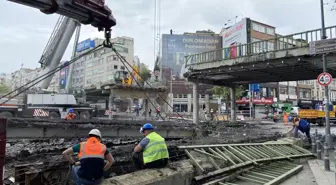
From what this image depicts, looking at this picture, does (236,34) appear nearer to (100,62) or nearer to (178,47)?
(178,47)

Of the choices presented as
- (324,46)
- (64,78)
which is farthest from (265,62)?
(64,78)

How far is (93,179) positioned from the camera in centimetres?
445

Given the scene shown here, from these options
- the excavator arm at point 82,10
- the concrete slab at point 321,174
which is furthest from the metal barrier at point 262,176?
the excavator arm at point 82,10

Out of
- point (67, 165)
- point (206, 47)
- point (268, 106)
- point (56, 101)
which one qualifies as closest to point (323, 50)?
Answer: point (67, 165)

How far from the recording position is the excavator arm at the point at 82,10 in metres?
6.53

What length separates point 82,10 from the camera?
7363mm

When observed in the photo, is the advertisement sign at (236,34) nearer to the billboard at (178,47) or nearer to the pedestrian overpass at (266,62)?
the billboard at (178,47)

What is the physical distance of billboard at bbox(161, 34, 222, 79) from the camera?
65.9 m

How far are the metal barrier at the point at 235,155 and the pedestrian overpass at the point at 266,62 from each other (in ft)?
28.9

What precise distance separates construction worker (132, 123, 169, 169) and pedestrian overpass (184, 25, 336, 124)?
1160 cm

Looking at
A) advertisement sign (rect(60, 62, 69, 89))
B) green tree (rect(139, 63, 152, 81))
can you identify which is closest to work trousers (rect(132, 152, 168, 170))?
advertisement sign (rect(60, 62, 69, 89))

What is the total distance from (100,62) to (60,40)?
66922mm

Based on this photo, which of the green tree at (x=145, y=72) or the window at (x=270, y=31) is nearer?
the window at (x=270, y=31)

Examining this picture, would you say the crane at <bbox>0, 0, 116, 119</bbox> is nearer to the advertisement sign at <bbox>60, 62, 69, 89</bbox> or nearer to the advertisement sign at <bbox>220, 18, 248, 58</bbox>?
the advertisement sign at <bbox>60, 62, 69, 89</bbox>
